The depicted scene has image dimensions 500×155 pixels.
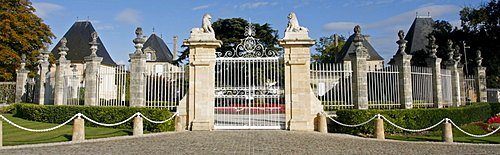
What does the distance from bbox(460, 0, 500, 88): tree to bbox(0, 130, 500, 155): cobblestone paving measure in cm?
1693

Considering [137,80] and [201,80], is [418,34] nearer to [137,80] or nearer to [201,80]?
[201,80]

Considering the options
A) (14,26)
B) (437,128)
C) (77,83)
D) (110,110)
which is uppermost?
(14,26)

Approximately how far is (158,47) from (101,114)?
2745cm

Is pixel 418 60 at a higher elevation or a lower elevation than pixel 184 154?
higher

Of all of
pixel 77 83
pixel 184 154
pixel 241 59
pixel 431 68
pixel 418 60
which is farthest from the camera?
pixel 418 60

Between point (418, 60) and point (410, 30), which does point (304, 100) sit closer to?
point (418, 60)

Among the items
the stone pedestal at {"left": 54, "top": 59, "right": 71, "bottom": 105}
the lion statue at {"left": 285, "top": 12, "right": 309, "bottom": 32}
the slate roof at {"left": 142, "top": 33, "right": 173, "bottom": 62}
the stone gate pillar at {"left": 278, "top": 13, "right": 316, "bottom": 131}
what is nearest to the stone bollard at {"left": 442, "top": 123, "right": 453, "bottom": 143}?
the stone gate pillar at {"left": 278, "top": 13, "right": 316, "bottom": 131}

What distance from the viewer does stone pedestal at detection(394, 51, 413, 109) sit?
10.3 m

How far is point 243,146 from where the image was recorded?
21.8 ft

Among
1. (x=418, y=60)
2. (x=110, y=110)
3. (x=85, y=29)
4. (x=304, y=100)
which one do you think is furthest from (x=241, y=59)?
(x=85, y=29)

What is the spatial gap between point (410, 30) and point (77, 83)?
1200 inches

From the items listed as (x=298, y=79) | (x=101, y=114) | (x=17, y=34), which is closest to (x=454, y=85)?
(x=298, y=79)

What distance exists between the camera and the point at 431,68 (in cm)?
1166

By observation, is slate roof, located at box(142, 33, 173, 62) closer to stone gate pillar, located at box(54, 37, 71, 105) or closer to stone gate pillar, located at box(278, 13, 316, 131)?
stone gate pillar, located at box(54, 37, 71, 105)
